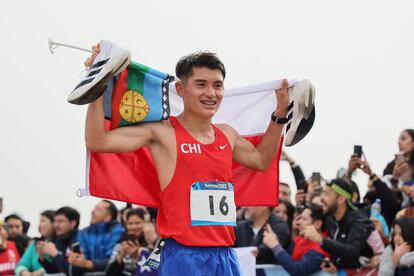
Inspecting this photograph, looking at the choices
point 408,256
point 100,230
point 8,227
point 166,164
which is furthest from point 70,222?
point 166,164

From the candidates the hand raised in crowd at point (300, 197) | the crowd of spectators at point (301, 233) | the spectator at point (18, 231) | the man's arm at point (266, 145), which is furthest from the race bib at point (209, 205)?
the spectator at point (18, 231)

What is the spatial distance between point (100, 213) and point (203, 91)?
5.52 meters

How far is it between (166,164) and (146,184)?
1.29ft

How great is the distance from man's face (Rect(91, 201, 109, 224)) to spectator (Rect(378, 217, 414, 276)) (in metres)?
3.97

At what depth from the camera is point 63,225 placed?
38.1 ft

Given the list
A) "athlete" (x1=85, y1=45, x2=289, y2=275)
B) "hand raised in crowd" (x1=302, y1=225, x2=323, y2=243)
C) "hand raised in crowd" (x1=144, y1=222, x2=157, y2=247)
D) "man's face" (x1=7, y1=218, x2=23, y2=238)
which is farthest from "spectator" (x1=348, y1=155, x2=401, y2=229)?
"man's face" (x1=7, y1=218, x2=23, y2=238)

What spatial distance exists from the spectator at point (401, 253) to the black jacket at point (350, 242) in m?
0.49

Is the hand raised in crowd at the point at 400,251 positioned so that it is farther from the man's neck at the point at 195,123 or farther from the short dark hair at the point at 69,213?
the short dark hair at the point at 69,213

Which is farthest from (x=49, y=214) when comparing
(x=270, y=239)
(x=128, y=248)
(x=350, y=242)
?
(x=350, y=242)

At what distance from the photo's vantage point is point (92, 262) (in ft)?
35.7

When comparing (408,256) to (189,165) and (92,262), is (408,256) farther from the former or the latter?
(92,262)

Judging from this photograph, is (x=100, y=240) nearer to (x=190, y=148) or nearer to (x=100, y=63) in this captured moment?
(x=190, y=148)

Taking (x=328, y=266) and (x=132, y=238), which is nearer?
(x=328, y=266)

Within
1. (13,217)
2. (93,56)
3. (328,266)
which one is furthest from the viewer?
(13,217)
